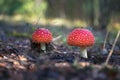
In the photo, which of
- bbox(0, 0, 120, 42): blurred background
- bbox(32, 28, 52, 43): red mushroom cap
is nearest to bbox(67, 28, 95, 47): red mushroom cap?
bbox(32, 28, 52, 43): red mushroom cap

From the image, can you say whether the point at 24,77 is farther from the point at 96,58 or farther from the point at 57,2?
the point at 57,2

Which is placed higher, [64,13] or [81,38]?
[64,13]

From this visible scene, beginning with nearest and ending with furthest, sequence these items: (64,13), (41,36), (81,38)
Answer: (81,38) < (41,36) < (64,13)

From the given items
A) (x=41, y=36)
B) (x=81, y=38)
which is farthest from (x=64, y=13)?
(x=81, y=38)

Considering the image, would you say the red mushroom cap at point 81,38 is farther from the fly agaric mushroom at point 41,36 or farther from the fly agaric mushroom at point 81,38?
the fly agaric mushroom at point 41,36

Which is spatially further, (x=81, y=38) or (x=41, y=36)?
(x=41, y=36)

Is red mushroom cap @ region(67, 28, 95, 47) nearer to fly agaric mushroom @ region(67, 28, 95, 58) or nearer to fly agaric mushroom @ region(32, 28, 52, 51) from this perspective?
fly agaric mushroom @ region(67, 28, 95, 58)

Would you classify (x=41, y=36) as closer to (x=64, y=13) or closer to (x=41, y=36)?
(x=41, y=36)

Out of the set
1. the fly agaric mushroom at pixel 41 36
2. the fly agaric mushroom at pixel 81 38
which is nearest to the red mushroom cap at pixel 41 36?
the fly agaric mushroom at pixel 41 36

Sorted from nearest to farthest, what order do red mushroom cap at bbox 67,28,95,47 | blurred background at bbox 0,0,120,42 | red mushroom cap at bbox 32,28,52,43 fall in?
1. red mushroom cap at bbox 67,28,95,47
2. red mushroom cap at bbox 32,28,52,43
3. blurred background at bbox 0,0,120,42
